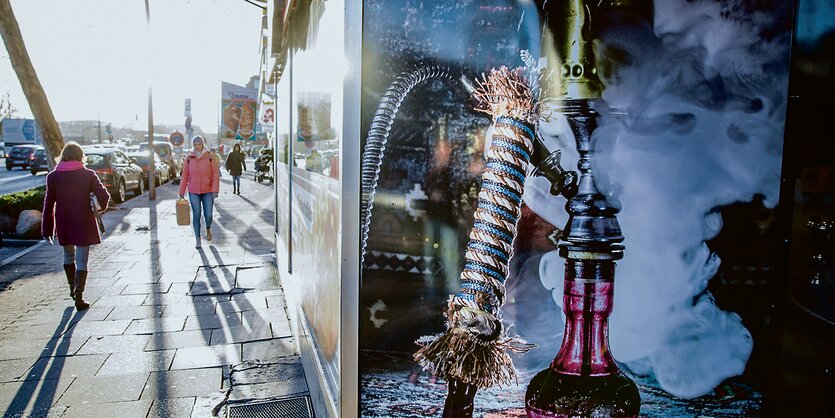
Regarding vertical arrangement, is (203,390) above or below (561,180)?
below

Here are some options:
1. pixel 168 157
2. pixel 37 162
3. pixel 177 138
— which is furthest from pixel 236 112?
pixel 37 162

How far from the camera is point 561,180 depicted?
7.75 ft

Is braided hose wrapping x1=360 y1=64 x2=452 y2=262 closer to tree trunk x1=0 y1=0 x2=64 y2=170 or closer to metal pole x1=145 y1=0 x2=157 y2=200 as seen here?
tree trunk x1=0 y1=0 x2=64 y2=170

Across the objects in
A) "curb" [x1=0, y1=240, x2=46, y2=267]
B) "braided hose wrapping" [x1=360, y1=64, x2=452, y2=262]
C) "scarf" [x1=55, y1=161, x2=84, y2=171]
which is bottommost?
"curb" [x1=0, y1=240, x2=46, y2=267]

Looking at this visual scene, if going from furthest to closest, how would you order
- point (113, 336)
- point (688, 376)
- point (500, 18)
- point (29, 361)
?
1. point (113, 336)
2. point (29, 361)
3. point (688, 376)
4. point (500, 18)

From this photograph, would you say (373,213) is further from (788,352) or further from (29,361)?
(29,361)

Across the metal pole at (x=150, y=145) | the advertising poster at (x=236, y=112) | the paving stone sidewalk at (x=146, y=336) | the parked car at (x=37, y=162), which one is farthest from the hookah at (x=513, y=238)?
the parked car at (x=37, y=162)

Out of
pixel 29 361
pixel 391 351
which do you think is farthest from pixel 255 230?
pixel 391 351

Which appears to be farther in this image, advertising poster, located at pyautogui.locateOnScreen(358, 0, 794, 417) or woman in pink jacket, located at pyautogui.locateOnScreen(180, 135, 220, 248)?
woman in pink jacket, located at pyautogui.locateOnScreen(180, 135, 220, 248)

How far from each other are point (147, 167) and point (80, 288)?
20455 mm

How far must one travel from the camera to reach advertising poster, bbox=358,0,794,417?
229cm

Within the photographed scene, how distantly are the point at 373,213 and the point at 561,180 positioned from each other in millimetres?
774

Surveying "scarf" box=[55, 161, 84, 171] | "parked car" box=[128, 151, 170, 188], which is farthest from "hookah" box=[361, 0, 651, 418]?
"parked car" box=[128, 151, 170, 188]

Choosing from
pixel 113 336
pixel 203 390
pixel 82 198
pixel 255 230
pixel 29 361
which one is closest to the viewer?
pixel 203 390
